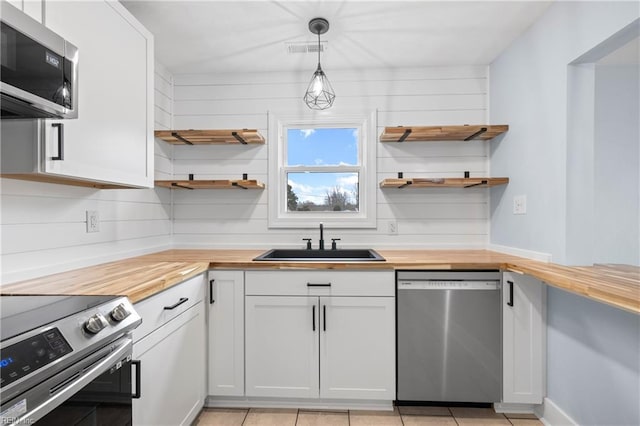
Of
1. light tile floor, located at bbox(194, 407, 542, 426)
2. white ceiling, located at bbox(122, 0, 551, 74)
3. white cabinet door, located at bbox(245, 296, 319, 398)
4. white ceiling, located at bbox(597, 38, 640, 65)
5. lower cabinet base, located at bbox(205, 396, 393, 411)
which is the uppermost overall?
white ceiling, located at bbox(122, 0, 551, 74)

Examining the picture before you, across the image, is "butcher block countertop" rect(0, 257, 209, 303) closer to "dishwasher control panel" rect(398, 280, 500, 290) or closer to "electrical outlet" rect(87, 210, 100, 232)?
"electrical outlet" rect(87, 210, 100, 232)

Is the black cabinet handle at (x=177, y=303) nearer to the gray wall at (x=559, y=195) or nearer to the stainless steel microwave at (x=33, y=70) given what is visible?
the stainless steel microwave at (x=33, y=70)

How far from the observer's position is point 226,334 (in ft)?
6.53

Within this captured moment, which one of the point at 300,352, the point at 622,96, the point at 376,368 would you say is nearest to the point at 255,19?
the point at 300,352

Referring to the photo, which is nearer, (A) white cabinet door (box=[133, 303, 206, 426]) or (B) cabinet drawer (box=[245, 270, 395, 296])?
(A) white cabinet door (box=[133, 303, 206, 426])

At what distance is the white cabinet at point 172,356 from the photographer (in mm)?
1312

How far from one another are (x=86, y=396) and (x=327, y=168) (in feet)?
7.09

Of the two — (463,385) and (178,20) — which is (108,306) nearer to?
(178,20)

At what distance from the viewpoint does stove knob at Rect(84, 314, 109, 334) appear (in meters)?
0.93

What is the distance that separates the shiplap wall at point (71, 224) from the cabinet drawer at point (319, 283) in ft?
2.89

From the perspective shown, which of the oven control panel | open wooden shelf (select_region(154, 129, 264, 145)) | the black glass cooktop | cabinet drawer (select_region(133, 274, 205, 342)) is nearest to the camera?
the oven control panel

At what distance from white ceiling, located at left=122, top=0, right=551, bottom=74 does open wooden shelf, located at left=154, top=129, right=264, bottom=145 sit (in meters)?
0.58

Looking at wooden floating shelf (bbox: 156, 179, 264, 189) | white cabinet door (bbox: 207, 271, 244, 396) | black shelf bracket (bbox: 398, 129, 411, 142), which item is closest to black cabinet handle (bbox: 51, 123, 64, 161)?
white cabinet door (bbox: 207, 271, 244, 396)

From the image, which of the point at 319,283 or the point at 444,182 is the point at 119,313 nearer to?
the point at 319,283
